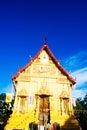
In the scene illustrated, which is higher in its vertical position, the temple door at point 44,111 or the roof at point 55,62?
the roof at point 55,62

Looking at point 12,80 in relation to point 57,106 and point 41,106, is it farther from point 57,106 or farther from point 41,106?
point 57,106

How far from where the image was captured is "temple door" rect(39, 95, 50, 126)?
Answer: 82.5ft

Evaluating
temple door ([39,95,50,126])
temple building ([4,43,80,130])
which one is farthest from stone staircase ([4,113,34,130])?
temple door ([39,95,50,126])

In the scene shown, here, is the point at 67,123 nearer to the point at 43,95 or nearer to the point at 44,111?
the point at 44,111

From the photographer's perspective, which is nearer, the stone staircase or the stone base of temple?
the stone staircase

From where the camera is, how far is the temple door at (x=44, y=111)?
2514 cm

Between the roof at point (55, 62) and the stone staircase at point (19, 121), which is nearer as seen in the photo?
the stone staircase at point (19, 121)

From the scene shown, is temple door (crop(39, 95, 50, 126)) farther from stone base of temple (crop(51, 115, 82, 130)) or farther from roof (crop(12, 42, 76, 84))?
roof (crop(12, 42, 76, 84))

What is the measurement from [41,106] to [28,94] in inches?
90.4

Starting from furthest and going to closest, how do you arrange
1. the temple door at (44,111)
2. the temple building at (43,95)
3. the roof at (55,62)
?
the roof at (55,62) → the temple door at (44,111) → the temple building at (43,95)

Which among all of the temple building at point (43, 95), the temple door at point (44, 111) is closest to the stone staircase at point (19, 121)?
the temple building at point (43, 95)

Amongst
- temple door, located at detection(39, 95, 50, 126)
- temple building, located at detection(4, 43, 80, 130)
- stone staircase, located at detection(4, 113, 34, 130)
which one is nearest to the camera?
stone staircase, located at detection(4, 113, 34, 130)

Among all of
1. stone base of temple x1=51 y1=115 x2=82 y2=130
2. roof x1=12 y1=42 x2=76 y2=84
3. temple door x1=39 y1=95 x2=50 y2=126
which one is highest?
roof x1=12 y1=42 x2=76 y2=84

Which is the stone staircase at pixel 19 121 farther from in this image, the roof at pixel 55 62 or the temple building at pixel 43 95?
the roof at pixel 55 62
